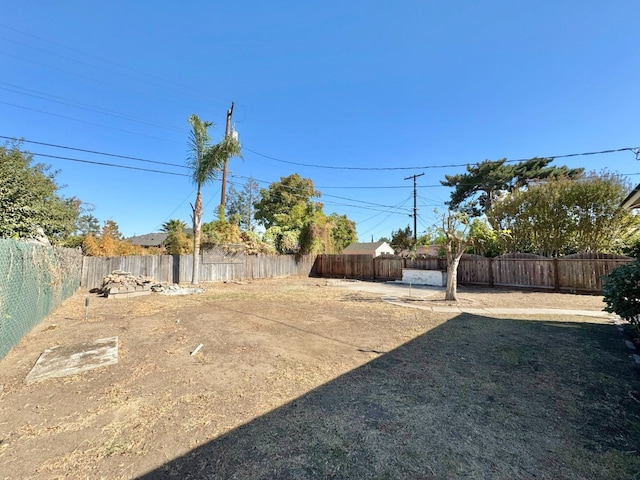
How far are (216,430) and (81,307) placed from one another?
8.01 metres

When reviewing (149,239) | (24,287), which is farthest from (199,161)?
(149,239)

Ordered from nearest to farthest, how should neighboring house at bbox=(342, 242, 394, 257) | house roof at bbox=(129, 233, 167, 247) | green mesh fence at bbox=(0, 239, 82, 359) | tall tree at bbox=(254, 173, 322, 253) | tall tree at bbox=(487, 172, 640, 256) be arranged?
green mesh fence at bbox=(0, 239, 82, 359)
tall tree at bbox=(487, 172, 640, 256)
tall tree at bbox=(254, 173, 322, 253)
house roof at bbox=(129, 233, 167, 247)
neighboring house at bbox=(342, 242, 394, 257)

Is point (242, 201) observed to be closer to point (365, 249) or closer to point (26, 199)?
point (365, 249)

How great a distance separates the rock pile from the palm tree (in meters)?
1.97

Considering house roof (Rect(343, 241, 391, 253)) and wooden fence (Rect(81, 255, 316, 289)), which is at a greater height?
house roof (Rect(343, 241, 391, 253))

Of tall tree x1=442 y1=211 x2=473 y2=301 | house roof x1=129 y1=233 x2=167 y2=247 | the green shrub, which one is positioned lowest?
the green shrub

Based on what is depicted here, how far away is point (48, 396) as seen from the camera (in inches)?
118

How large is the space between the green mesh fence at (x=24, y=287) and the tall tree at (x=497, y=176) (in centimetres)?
2138

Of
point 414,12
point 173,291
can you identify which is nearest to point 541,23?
point 414,12

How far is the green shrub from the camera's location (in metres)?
3.97

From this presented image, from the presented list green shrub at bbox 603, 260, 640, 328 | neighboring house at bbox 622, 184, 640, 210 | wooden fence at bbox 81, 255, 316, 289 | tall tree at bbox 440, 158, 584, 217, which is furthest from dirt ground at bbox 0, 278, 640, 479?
tall tree at bbox 440, 158, 584, 217

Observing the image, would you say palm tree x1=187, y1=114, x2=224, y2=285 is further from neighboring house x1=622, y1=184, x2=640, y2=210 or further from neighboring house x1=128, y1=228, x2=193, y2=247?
neighboring house x1=128, y1=228, x2=193, y2=247

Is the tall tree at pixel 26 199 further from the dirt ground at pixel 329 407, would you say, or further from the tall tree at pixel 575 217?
the tall tree at pixel 575 217

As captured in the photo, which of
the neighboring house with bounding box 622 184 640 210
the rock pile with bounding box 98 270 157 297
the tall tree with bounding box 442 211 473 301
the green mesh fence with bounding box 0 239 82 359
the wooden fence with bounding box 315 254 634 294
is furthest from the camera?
the wooden fence with bounding box 315 254 634 294
